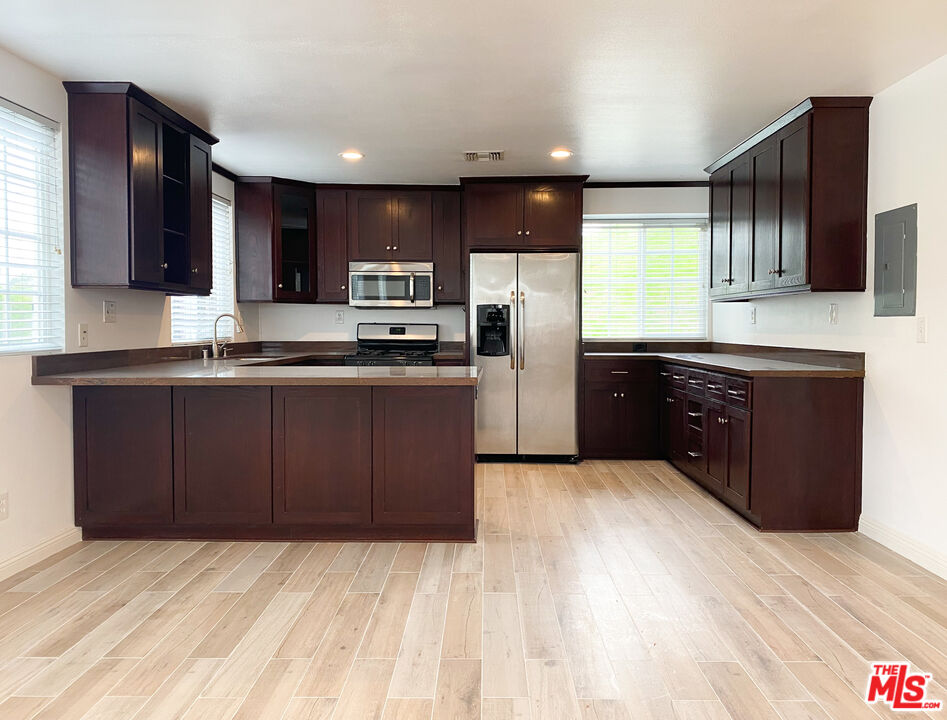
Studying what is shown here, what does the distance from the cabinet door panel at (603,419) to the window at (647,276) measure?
2.27 ft

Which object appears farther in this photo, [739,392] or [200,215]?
[200,215]

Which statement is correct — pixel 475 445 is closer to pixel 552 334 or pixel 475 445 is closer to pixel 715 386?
pixel 715 386

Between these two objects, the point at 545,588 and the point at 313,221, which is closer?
the point at 545,588

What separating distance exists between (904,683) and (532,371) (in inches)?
144

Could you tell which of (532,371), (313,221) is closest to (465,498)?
(532,371)

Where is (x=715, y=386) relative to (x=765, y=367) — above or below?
below

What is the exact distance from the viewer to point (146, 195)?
3.55 meters

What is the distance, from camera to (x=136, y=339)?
4.07m

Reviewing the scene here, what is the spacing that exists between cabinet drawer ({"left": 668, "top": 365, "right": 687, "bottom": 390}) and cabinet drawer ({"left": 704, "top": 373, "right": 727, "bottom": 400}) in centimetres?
45

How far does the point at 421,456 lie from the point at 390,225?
302 centimetres

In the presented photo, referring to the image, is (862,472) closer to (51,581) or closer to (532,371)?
(532,371)

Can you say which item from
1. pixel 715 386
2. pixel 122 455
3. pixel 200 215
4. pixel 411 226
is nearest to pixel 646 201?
pixel 411 226

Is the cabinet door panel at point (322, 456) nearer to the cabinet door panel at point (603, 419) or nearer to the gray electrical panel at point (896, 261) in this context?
the cabinet door panel at point (603, 419)

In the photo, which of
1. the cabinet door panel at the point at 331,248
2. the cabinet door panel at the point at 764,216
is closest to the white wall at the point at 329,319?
the cabinet door panel at the point at 331,248
